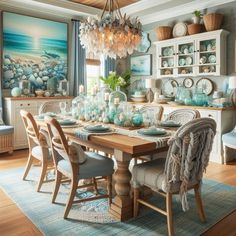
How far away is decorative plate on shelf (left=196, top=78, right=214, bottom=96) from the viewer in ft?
16.0

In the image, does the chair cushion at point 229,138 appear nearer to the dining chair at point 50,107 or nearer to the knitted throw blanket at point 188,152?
the knitted throw blanket at point 188,152

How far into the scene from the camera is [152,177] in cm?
218

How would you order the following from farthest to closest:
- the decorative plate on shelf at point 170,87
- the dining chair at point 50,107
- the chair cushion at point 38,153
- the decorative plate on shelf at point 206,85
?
the decorative plate on shelf at point 170,87 → the decorative plate on shelf at point 206,85 → the dining chair at point 50,107 → the chair cushion at point 38,153

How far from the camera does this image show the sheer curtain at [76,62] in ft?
19.1

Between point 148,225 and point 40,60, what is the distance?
4170 millimetres

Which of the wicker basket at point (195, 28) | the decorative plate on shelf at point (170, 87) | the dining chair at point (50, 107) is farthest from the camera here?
the decorative plate on shelf at point (170, 87)

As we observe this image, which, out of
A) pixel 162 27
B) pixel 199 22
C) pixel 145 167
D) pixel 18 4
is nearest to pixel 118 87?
pixel 162 27

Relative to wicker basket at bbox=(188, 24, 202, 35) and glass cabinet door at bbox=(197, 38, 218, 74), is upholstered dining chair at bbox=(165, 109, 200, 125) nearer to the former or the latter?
glass cabinet door at bbox=(197, 38, 218, 74)

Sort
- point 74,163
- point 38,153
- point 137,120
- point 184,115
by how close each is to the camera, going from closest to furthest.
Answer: point 74,163
point 137,120
point 38,153
point 184,115

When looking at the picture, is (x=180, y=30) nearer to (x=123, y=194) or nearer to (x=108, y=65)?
(x=108, y=65)

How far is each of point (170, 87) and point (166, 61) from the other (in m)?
0.54

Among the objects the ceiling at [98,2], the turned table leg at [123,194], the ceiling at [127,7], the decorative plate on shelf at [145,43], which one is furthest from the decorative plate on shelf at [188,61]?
the turned table leg at [123,194]

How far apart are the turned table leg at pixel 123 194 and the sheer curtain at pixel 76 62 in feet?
12.7

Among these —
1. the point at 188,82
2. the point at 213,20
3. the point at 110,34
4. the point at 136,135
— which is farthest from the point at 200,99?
the point at 136,135
